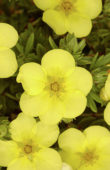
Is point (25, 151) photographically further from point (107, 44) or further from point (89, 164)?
point (107, 44)

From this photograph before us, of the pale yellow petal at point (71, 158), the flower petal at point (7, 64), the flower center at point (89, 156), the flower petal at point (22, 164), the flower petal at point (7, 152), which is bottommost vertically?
the flower center at point (89, 156)

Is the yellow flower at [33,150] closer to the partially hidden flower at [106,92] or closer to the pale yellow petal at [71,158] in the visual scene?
the pale yellow petal at [71,158]

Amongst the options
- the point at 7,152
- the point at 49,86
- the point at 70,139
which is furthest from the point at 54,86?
the point at 7,152

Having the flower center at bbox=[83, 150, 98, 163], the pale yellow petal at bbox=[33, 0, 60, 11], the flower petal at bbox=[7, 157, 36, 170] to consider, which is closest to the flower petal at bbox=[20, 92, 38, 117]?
the flower petal at bbox=[7, 157, 36, 170]

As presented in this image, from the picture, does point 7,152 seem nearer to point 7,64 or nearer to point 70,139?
point 70,139

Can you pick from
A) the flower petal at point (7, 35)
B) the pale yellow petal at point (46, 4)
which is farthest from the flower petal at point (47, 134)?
the pale yellow petal at point (46, 4)
